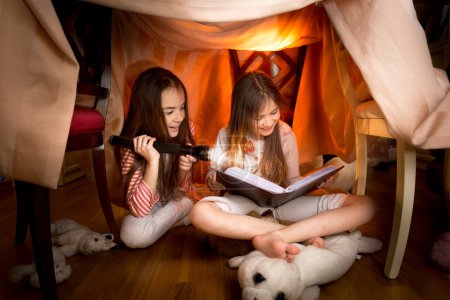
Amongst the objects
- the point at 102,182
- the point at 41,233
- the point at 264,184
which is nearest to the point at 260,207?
the point at 264,184

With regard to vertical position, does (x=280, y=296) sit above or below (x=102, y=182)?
below

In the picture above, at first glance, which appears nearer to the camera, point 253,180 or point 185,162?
point 253,180

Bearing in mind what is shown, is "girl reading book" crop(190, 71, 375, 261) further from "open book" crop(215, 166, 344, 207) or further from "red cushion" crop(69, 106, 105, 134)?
"red cushion" crop(69, 106, 105, 134)

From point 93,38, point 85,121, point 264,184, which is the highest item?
point 93,38

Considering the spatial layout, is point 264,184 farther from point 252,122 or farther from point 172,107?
point 172,107

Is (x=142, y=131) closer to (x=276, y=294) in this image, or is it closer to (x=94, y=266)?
(x=94, y=266)

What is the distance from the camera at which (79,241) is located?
2.92 feet

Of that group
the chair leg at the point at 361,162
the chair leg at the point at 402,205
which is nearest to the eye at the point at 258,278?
the chair leg at the point at 402,205

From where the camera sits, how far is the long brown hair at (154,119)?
0.95 meters

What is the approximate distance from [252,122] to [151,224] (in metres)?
0.43

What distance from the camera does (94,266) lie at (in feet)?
2.68

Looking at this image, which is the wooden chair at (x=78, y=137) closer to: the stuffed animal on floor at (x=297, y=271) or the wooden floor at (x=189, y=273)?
the wooden floor at (x=189, y=273)

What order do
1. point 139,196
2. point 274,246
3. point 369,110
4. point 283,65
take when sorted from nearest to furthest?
point 274,246
point 369,110
point 139,196
point 283,65

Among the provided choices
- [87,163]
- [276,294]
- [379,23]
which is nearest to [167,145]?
[87,163]
